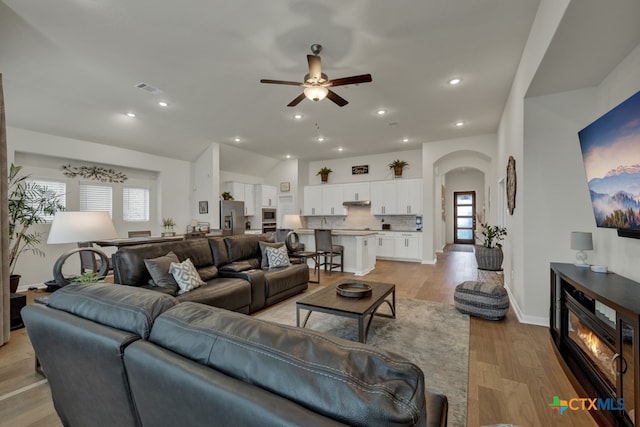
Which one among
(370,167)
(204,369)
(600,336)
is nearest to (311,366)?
(204,369)

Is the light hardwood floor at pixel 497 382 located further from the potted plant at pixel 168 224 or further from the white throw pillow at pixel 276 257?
the potted plant at pixel 168 224

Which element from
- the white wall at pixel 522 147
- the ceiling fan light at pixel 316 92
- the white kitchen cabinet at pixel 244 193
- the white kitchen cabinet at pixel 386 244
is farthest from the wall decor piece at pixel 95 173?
the white wall at pixel 522 147

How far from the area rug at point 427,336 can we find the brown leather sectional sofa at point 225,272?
294mm

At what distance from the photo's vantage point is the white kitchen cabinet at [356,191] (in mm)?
8138

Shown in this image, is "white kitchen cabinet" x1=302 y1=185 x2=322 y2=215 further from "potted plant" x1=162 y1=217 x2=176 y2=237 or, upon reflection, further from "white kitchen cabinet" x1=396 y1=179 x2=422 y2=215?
"potted plant" x1=162 y1=217 x2=176 y2=237

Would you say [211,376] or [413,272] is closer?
[211,376]

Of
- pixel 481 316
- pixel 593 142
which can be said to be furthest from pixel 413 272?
pixel 593 142

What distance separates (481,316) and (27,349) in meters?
4.78

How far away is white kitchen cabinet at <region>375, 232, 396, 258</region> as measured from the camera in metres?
7.60

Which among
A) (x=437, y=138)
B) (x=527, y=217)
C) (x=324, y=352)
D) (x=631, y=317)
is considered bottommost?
(x=631, y=317)

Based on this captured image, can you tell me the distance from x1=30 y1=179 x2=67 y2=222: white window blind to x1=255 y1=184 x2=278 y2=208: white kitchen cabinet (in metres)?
4.49

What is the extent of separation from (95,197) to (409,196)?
7302 millimetres

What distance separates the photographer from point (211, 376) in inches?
30.0

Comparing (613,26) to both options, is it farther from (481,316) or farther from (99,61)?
(99,61)
